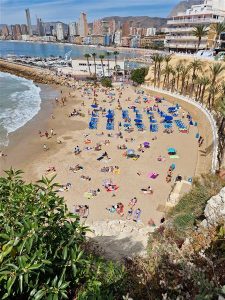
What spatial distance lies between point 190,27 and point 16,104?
148 ft

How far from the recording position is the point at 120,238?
1391 centimetres

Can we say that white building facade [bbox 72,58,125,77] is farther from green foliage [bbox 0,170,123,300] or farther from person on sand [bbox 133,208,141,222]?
green foliage [bbox 0,170,123,300]

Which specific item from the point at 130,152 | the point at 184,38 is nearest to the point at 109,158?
the point at 130,152

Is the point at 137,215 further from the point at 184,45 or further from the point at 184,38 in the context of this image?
the point at 184,45

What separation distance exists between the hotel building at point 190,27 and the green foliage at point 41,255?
66.3m

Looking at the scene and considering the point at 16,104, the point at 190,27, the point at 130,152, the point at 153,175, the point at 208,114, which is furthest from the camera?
the point at 190,27

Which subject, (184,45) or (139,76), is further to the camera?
(184,45)

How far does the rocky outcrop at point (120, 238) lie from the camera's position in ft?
37.6

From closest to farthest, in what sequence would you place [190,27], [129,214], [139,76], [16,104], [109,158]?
1. [129,214]
2. [109,158]
3. [16,104]
4. [139,76]
5. [190,27]

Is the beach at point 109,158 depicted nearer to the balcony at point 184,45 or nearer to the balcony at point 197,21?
the balcony at point 184,45

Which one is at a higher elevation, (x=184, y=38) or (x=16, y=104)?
(x=184, y=38)

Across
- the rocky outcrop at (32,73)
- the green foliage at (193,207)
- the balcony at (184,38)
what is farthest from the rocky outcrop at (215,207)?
the balcony at (184,38)

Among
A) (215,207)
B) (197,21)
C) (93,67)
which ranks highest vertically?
(197,21)

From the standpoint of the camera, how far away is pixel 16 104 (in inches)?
1907
